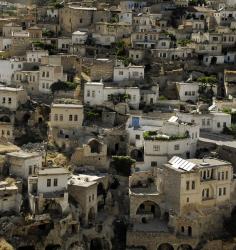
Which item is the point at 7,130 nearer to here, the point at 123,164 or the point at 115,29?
the point at 123,164

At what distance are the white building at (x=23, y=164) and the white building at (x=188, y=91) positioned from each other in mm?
13860

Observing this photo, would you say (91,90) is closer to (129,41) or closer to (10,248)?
(129,41)

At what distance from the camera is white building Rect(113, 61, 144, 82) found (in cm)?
5462

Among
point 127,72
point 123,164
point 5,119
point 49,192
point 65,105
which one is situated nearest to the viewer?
point 49,192

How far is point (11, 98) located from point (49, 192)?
10815mm

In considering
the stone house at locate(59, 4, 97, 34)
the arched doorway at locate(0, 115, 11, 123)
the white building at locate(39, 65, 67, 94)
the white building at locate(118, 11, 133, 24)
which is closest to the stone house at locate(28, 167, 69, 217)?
the arched doorway at locate(0, 115, 11, 123)

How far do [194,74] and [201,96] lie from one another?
11.7 feet

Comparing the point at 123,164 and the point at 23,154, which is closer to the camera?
the point at 23,154

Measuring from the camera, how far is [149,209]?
43562 millimetres

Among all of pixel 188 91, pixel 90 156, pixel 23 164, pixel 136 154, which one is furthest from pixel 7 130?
pixel 188 91

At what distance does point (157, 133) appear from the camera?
152 ft

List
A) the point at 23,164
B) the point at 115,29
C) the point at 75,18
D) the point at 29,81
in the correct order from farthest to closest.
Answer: the point at 75,18
the point at 115,29
the point at 29,81
the point at 23,164

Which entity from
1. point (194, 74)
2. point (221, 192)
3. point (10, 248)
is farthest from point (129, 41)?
point (10, 248)

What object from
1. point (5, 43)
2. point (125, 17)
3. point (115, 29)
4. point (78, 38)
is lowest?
point (5, 43)
